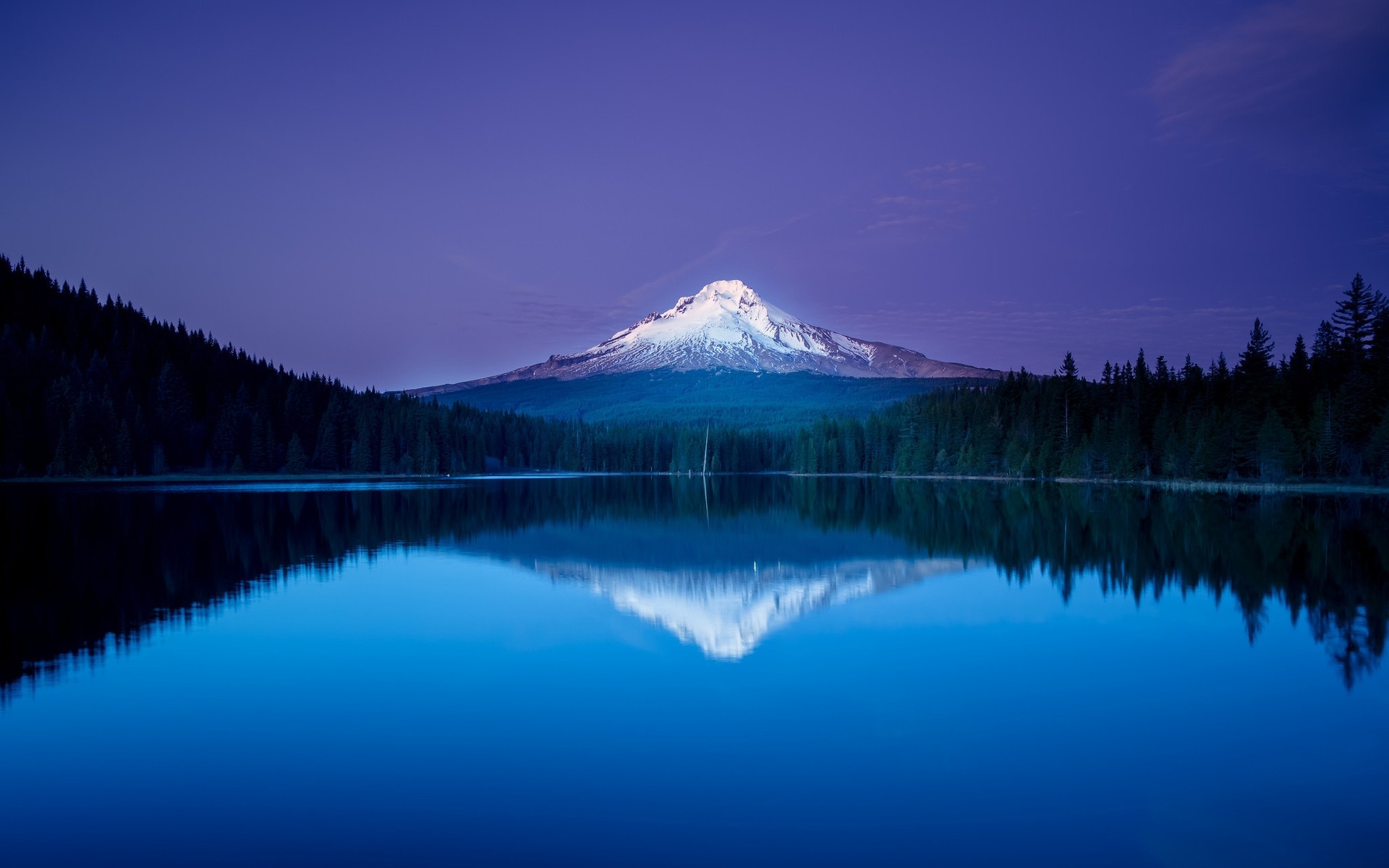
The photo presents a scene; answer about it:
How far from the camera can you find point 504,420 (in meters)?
160

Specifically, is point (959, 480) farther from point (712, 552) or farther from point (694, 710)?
point (694, 710)

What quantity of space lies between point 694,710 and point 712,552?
19297 mm

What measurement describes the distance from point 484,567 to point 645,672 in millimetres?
13361

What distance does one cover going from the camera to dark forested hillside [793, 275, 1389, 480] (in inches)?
2574

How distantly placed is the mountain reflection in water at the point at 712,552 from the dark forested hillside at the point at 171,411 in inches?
1706

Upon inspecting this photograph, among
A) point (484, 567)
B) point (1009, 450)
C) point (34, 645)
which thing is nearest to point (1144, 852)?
point (34, 645)

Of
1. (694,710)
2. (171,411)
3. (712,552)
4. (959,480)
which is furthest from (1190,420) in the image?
(171,411)

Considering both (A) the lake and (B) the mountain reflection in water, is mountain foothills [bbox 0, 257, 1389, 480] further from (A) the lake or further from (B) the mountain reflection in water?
(A) the lake

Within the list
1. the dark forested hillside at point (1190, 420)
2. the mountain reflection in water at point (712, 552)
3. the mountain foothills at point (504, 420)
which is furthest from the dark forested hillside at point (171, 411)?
the dark forested hillside at point (1190, 420)

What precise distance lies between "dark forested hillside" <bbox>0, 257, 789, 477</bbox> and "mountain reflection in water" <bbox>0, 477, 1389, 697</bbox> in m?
43.3

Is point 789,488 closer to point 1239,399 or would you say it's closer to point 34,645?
point 1239,399

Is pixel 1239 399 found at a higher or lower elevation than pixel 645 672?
higher

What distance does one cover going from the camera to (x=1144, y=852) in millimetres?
7617

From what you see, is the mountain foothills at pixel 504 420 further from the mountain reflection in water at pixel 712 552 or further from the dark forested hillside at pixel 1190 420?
the mountain reflection in water at pixel 712 552
